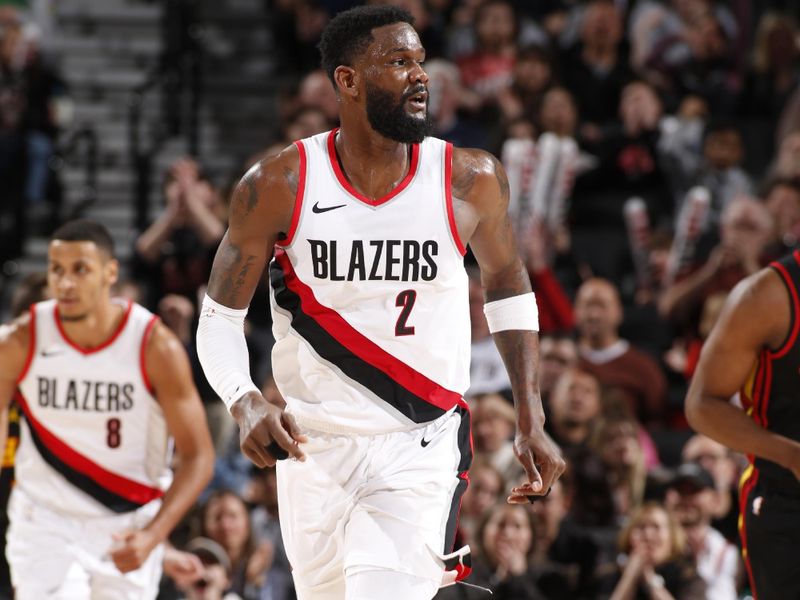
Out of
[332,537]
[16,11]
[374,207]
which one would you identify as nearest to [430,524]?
[332,537]

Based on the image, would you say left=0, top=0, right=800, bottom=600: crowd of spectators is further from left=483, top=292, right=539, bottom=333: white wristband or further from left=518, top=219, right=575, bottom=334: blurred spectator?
left=483, top=292, right=539, bottom=333: white wristband

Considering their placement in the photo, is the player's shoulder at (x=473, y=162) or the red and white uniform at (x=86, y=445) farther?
the red and white uniform at (x=86, y=445)

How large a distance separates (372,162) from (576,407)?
13.7ft

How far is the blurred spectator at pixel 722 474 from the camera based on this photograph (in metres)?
8.23

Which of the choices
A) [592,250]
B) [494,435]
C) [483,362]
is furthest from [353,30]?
[592,250]

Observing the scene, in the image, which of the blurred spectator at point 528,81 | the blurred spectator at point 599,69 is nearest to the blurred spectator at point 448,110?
the blurred spectator at point 528,81

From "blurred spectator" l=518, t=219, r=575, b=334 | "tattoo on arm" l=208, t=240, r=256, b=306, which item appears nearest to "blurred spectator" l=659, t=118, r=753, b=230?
"blurred spectator" l=518, t=219, r=575, b=334

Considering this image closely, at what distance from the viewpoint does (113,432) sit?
610cm

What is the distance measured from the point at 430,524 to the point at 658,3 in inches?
335

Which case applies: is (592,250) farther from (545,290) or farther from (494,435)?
(494,435)

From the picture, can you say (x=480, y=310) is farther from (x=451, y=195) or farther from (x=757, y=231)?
(x=451, y=195)

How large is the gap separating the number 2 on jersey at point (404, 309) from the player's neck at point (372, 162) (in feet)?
1.07

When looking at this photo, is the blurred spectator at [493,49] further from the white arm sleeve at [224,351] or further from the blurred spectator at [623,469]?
the white arm sleeve at [224,351]

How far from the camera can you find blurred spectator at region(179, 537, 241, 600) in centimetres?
726
